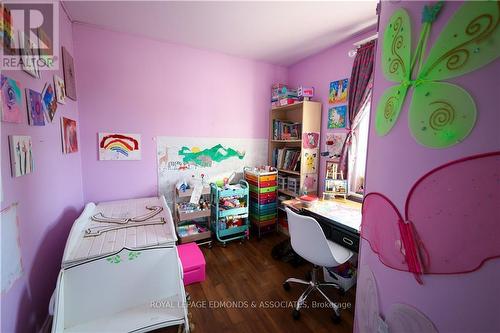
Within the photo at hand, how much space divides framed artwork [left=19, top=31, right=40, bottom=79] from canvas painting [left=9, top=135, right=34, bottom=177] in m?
0.39

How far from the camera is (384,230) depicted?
2.66 feet

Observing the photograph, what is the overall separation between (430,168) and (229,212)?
2201 mm

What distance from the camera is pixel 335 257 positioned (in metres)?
1.55

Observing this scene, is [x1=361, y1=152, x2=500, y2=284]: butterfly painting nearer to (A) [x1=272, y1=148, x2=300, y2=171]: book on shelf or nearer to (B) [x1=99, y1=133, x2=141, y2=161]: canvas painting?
(A) [x1=272, y1=148, x2=300, y2=171]: book on shelf

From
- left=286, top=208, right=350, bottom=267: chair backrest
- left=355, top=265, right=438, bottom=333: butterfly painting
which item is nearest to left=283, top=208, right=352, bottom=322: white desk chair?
left=286, top=208, right=350, bottom=267: chair backrest

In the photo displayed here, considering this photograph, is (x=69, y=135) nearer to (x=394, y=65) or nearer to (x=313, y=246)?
(x=313, y=246)

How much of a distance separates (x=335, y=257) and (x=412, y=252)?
36.6 inches

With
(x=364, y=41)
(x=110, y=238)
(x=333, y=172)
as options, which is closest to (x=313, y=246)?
(x=333, y=172)

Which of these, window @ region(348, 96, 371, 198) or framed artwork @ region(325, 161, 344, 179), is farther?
framed artwork @ region(325, 161, 344, 179)

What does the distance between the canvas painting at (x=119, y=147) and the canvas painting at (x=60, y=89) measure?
0.55 metres

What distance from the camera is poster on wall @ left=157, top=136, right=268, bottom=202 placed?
255 cm

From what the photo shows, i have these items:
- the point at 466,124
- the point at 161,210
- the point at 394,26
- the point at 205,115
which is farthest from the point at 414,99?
the point at 205,115

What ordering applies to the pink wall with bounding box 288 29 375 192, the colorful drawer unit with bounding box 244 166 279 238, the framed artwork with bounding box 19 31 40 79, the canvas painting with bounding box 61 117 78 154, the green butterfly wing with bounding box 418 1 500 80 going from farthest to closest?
the colorful drawer unit with bounding box 244 166 279 238 → the pink wall with bounding box 288 29 375 192 → the canvas painting with bounding box 61 117 78 154 → the framed artwork with bounding box 19 31 40 79 → the green butterfly wing with bounding box 418 1 500 80

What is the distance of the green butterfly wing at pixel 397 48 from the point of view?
71 centimetres
